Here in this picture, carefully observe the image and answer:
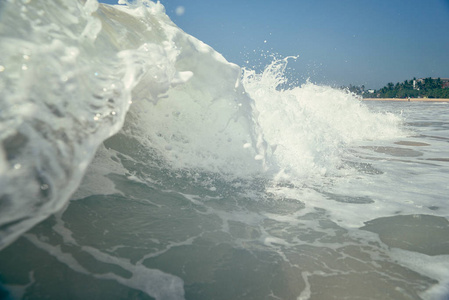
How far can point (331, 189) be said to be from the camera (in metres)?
3.59

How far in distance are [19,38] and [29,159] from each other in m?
0.88

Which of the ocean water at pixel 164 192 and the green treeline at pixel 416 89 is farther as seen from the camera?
the green treeline at pixel 416 89

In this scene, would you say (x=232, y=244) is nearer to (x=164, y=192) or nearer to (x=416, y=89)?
(x=164, y=192)

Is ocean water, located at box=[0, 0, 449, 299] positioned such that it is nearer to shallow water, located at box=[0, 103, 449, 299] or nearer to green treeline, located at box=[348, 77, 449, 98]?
shallow water, located at box=[0, 103, 449, 299]

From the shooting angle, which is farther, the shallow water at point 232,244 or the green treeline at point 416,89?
the green treeline at point 416,89

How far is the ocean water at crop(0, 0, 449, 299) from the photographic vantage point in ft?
5.24

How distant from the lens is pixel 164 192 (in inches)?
122

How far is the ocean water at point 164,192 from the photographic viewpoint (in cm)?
160

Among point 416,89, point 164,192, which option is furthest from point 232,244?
point 416,89

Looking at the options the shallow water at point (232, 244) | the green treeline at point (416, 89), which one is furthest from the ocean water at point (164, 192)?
the green treeline at point (416, 89)

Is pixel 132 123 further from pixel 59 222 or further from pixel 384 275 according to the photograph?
pixel 384 275

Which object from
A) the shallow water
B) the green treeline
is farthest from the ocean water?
the green treeline

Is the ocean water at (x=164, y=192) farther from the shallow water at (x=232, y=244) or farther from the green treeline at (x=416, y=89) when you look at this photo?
the green treeline at (x=416, y=89)

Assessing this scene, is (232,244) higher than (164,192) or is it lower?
lower
